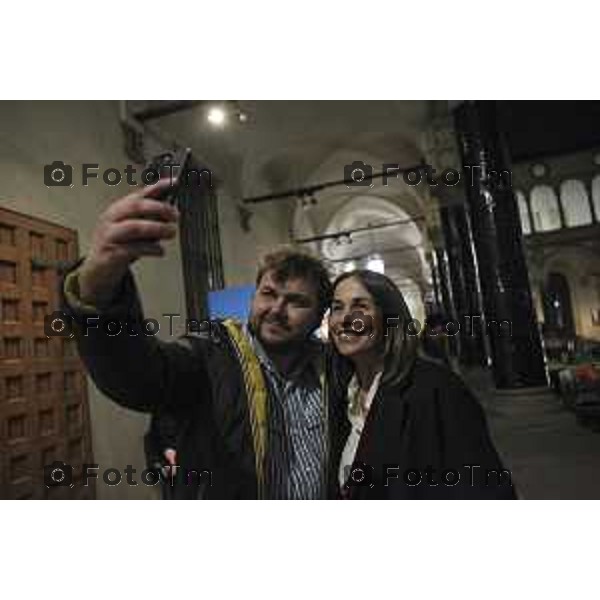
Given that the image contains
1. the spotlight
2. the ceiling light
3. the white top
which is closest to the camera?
the white top

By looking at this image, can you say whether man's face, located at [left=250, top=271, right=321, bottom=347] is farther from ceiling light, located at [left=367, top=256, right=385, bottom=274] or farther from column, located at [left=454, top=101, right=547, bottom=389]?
column, located at [left=454, top=101, right=547, bottom=389]

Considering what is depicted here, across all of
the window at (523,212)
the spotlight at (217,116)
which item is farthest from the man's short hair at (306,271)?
the window at (523,212)

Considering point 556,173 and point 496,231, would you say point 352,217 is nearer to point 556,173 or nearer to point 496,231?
point 496,231

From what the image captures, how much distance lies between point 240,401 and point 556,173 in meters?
1.04

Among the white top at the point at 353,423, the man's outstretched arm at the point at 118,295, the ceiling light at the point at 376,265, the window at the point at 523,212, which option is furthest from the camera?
the window at the point at 523,212

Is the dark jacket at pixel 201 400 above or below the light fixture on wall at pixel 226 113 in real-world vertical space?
below

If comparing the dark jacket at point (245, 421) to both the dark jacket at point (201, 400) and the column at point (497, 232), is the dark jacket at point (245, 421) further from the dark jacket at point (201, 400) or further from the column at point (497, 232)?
the column at point (497, 232)

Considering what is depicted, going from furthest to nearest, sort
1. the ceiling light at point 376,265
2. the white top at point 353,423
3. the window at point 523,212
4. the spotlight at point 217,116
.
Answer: the window at point 523,212, the spotlight at point 217,116, the ceiling light at point 376,265, the white top at point 353,423

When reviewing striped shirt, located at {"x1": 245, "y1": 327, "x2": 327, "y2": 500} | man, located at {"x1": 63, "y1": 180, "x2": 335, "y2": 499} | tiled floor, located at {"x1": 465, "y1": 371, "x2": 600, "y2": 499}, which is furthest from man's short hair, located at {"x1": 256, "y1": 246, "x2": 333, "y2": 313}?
tiled floor, located at {"x1": 465, "y1": 371, "x2": 600, "y2": 499}

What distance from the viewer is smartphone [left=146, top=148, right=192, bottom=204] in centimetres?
85

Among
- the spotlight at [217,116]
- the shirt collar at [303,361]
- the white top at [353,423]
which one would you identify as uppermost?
the spotlight at [217,116]

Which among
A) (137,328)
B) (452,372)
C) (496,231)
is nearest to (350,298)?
(452,372)

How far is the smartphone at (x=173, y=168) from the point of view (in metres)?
0.85

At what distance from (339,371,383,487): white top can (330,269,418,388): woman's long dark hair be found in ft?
0.08
